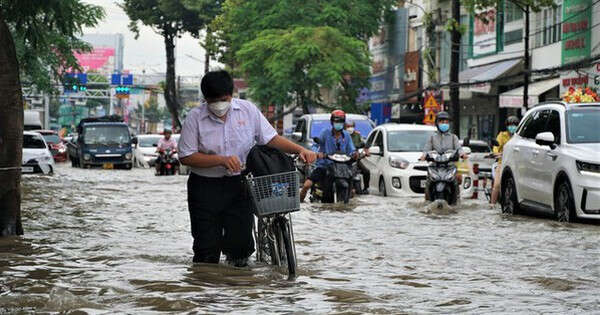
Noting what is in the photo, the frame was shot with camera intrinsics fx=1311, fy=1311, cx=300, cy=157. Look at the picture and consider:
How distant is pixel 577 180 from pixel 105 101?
167 metres

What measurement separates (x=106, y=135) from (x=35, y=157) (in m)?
13.8

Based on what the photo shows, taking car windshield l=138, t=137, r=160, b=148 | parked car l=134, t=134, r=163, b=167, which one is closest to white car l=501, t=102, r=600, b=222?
parked car l=134, t=134, r=163, b=167

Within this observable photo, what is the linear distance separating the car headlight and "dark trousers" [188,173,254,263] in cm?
1578

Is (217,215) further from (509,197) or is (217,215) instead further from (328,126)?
(328,126)

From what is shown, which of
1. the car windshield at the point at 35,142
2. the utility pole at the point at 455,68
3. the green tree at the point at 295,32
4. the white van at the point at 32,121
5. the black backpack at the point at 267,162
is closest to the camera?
the black backpack at the point at 267,162

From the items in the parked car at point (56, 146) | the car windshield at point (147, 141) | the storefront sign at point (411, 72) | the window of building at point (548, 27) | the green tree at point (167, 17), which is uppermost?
the green tree at point (167, 17)

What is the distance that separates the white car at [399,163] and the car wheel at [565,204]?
792 centimetres

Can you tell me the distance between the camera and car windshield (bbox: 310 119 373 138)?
2964 centimetres

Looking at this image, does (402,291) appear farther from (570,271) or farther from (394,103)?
(394,103)

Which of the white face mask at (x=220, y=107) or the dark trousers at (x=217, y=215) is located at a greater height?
the white face mask at (x=220, y=107)

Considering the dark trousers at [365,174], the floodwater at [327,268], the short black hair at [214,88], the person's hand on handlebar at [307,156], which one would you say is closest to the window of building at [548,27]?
the dark trousers at [365,174]

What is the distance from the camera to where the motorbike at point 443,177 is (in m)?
20.2

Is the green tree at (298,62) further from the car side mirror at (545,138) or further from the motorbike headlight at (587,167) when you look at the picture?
the motorbike headlight at (587,167)

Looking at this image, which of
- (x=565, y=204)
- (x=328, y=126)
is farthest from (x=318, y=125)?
(x=565, y=204)
